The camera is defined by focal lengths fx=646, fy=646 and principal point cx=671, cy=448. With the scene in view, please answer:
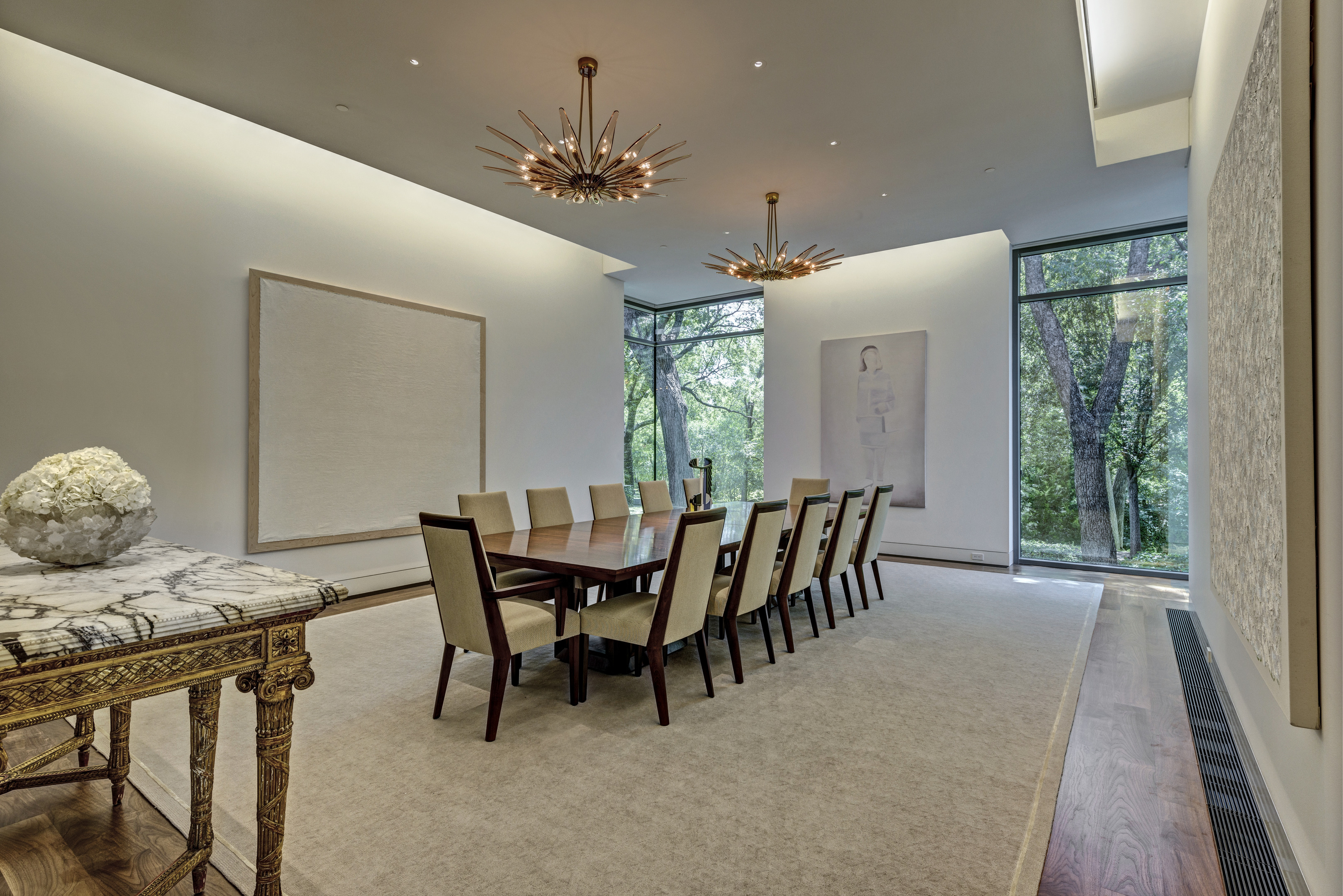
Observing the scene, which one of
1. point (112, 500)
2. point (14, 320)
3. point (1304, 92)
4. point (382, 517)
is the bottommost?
point (382, 517)

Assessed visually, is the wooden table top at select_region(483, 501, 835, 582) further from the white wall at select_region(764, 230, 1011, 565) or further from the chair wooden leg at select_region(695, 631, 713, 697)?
the white wall at select_region(764, 230, 1011, 565)

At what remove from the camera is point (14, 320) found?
357 centimetres

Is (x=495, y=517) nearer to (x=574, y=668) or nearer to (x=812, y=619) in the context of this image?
(x=574, y=668)

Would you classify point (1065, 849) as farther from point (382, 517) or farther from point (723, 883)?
point (382, 517)

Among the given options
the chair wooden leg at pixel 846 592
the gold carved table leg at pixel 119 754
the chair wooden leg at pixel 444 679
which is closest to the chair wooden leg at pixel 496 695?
the chair wooden leg at pixel 444 679

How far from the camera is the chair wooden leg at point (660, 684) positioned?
9.01ft

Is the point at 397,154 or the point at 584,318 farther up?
the point at 397,154

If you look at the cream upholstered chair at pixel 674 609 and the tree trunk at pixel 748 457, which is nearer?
the cream upholstered chair at pixel 674 609

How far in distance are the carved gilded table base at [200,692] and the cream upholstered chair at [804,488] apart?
446 cm

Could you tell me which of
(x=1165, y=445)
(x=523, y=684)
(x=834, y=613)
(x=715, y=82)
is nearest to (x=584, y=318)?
(x=715, y=82)

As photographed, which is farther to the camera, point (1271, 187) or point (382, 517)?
point (382, 517)

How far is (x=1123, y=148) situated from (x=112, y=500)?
241 inches

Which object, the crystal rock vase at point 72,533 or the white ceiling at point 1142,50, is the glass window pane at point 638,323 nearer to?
the white ceiling at point 1142,50

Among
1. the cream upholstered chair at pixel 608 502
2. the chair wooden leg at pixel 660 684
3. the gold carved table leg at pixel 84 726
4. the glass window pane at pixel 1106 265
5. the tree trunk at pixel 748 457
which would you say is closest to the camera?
the gold carved table leg at pixel 84 726
